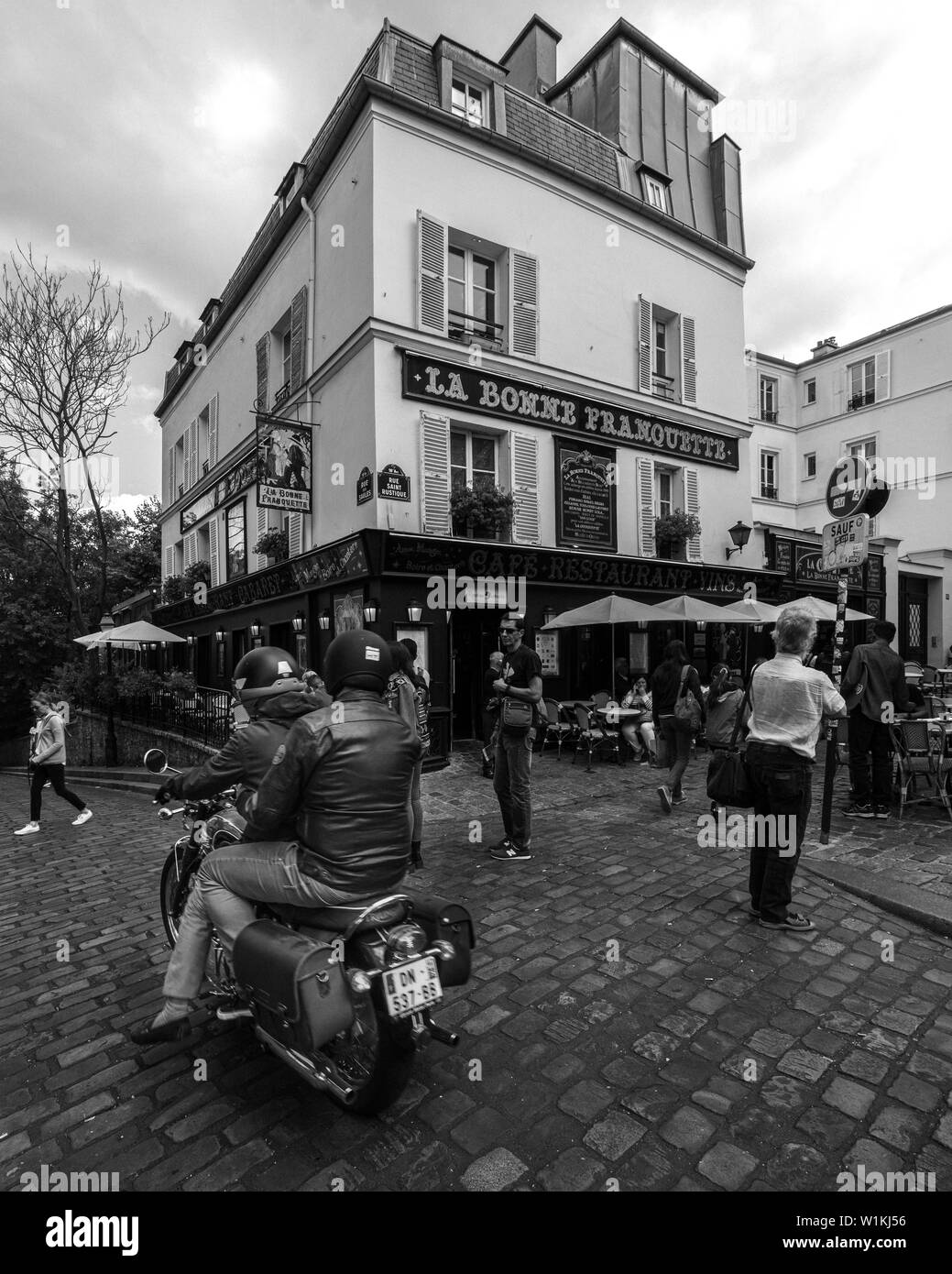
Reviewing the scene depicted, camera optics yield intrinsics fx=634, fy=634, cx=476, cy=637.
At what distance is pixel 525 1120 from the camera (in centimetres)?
235

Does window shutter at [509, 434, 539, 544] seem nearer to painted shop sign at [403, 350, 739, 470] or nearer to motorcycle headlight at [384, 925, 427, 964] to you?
painted shop sign at [403, 350, 739, 470]

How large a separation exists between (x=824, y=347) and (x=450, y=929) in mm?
31478

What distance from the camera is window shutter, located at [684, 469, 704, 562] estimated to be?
14.6 meters

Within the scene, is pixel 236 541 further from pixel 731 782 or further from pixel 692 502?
Answer: pixel 731 782

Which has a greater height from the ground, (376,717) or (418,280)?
(418,280)

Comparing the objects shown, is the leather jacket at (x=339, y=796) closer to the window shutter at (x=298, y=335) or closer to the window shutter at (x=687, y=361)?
the window shutter at (x=298, y=335)

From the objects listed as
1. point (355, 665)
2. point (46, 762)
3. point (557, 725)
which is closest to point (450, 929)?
point (355, 665)

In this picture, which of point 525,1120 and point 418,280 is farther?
point 418,280

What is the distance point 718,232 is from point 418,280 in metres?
9.67

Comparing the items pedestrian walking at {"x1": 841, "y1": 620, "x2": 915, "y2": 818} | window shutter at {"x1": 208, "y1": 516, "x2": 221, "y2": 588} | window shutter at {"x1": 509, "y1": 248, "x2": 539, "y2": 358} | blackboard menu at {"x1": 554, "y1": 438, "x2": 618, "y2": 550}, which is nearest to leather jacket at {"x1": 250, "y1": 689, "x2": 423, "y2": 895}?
pedestrian walking at {"x1": 841, "y1": 620, "x2": 915, "y2": 818}

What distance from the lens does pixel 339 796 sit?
7.69 feet

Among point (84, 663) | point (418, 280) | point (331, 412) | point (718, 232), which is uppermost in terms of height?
point (718, 232)

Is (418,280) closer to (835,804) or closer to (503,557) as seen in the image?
(503,557)
